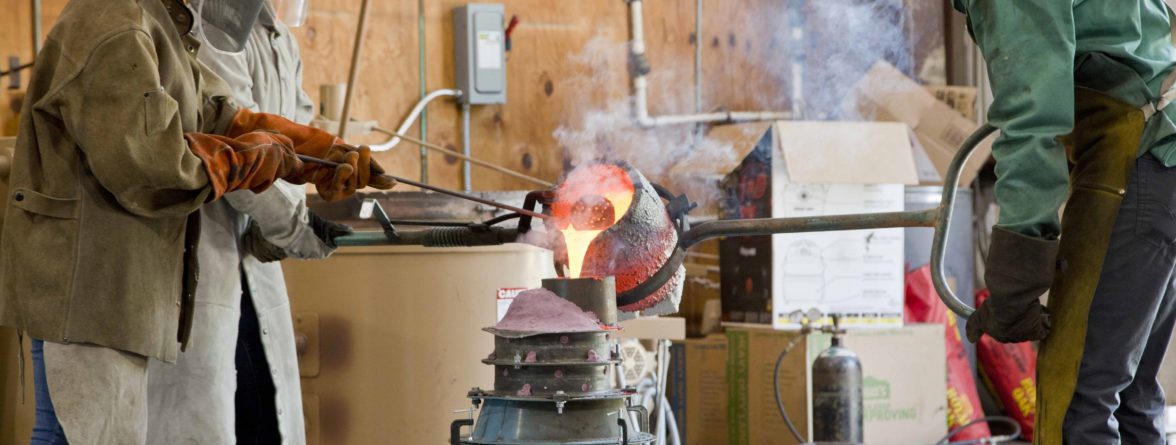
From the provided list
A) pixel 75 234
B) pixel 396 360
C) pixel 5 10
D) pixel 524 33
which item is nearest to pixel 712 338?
pixel 524 33

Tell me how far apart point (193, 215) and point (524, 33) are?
9.98 feet

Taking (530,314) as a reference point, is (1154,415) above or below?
below

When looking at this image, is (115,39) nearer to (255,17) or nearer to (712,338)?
(255,17)

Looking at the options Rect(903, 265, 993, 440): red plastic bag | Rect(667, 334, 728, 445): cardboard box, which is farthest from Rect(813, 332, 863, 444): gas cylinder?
Rect(903, 265, 993, 440): red plastic bag

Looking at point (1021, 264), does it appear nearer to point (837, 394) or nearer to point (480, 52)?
point (837, 394)

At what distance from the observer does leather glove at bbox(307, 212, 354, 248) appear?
2699 mm

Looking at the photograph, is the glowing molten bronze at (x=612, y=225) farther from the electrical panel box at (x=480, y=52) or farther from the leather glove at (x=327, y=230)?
the electrical panel box at (x=480, y=52)

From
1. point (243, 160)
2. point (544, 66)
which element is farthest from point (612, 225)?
point (544, 66)

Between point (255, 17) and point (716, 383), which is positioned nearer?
point (255, 17)

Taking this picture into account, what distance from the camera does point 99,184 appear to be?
7.23 ft

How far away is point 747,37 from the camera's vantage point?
582 centimetres

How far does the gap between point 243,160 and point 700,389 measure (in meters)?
3.15

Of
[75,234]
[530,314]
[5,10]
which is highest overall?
[5,10]

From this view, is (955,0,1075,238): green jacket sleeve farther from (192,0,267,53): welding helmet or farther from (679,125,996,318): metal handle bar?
(192,0,267,53): welding helmet
